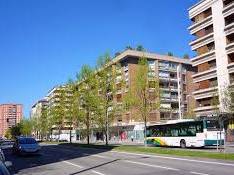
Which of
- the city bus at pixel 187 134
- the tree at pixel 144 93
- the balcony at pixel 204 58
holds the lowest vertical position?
the city bus at pixel 187 134

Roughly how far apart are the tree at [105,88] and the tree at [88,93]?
35.9 inches

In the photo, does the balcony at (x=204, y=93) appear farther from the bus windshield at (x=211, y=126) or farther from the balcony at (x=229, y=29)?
the bus windshield at (x=211, y=126)

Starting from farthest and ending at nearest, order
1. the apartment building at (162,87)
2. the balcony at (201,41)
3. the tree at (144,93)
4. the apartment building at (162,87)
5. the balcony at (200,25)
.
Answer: the apartment building at (162,87) → the apartment building at (162,87) → the balcony at (200,25) → the balcony at (201,41) → the tree at (144,93)

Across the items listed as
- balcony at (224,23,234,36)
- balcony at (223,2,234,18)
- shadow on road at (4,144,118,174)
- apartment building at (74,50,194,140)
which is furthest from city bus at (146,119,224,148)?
apartment building at (74,50,194,140)

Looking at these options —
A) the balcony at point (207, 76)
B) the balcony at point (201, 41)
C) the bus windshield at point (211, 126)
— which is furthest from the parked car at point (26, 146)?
the balcony at point (201, 41)

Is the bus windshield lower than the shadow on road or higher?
higher

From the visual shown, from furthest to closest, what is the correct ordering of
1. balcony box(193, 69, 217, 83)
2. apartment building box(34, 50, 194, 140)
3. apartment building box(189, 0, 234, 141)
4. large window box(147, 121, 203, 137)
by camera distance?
apartment building box(34, 50, 194, 140) < balcony box(193, 69, 217, 83) < apartment building box(189, 0, 234, 141) < large window box(147, 121, 203, 137)

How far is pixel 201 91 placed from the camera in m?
69.9

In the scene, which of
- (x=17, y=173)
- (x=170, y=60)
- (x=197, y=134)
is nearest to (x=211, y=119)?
(x=197, y=134)

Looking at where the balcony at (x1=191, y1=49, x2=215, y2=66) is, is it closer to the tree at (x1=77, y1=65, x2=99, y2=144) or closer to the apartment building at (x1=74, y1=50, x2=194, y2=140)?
the apartment building at (x1=74, y1=50, x2=194, y2=140)

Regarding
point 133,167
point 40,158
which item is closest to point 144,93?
point 40,158

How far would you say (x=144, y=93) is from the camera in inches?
1848

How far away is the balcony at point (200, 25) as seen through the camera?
225 ft

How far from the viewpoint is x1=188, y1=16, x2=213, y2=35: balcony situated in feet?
225
